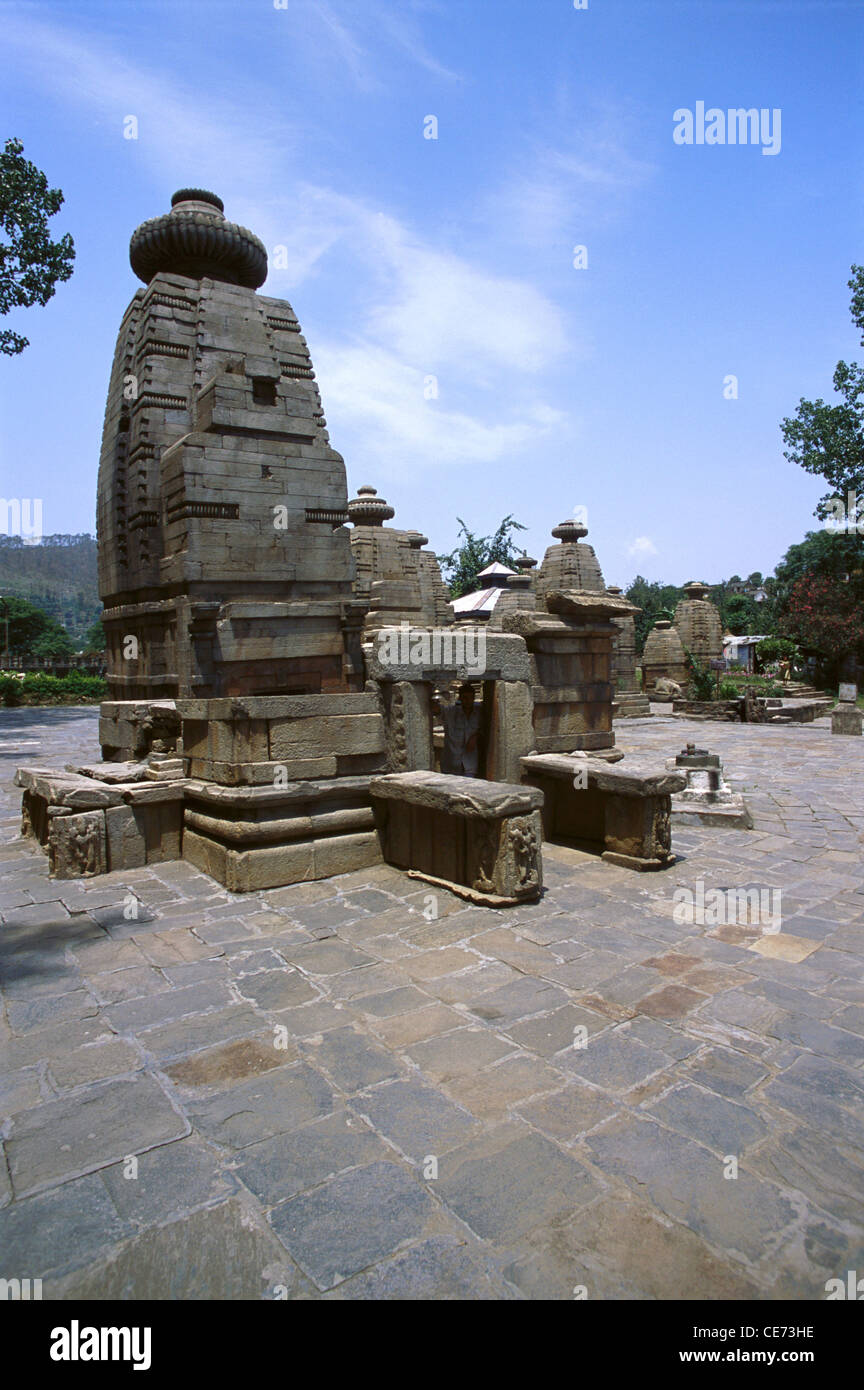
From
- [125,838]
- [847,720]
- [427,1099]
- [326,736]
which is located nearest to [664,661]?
[847,720]

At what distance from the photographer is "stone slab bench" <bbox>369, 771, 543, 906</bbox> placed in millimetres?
4648

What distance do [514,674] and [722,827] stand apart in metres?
2.59

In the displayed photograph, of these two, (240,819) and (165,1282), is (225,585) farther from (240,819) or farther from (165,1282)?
(165,1282)

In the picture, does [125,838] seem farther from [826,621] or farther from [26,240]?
[826,621]

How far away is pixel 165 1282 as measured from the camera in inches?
74.2

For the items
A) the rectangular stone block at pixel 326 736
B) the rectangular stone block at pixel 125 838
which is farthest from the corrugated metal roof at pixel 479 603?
the rectangular stone block at pixel 125 838

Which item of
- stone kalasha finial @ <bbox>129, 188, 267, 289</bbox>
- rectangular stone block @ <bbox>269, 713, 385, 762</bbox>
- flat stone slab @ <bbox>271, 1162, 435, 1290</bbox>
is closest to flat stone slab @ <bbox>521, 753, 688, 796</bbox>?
rectangular stone block @ <bbox>269, 713, 385, 762</bbox>

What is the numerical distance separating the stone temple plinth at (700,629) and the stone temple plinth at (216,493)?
62.0 ft

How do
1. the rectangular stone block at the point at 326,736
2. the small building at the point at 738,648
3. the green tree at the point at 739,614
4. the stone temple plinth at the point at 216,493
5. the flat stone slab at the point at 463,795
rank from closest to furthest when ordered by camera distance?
the flat stone slab at the point at 463,795, the rectangular stone block at the point at 326,736, the stone temple plinth at the point at 216,493, the small building at the point at 738,648, the green tree at the point at 739,614

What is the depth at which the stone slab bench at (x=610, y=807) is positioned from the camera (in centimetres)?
552

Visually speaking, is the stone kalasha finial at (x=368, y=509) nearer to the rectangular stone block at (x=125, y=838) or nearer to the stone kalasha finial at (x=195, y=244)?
the stone kalasha finial at (x=195, y=244)

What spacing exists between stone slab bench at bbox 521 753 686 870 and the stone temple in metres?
0.02

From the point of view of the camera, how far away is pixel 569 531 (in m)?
18.6
